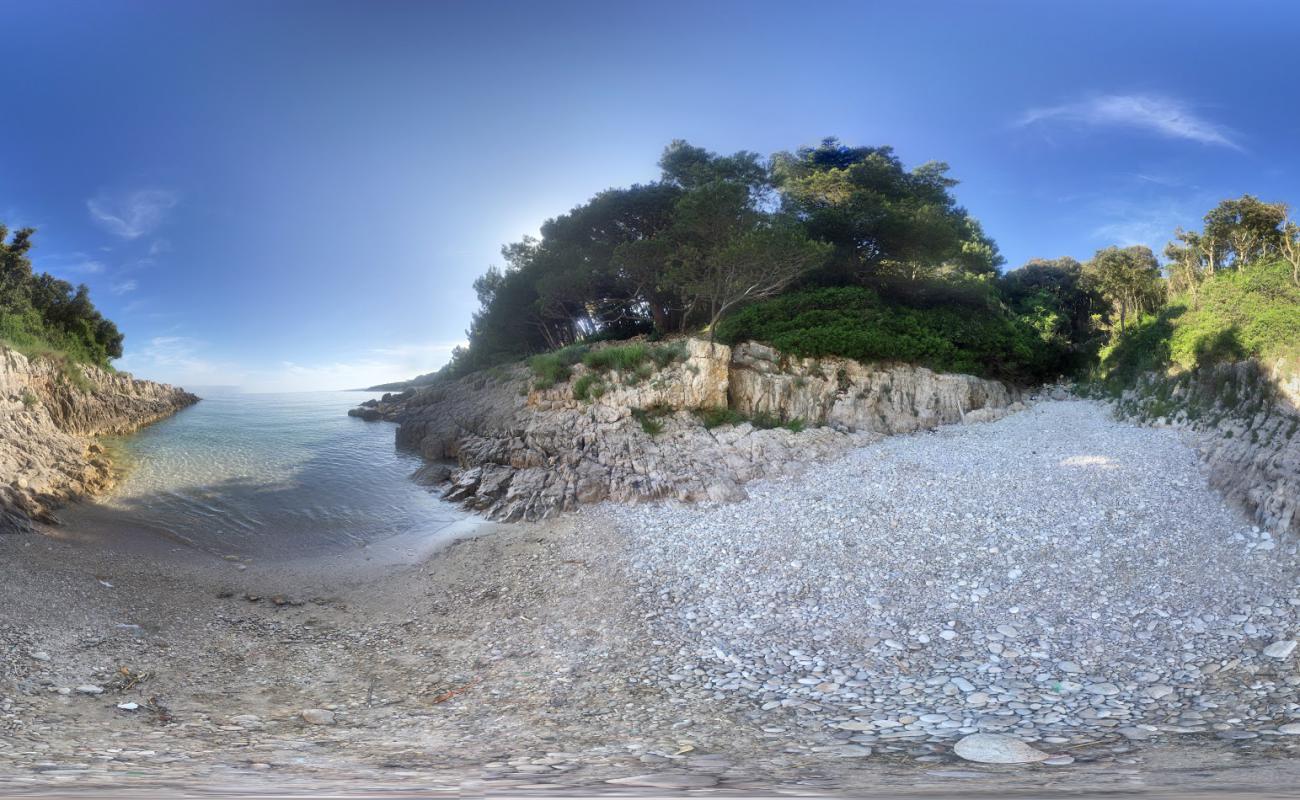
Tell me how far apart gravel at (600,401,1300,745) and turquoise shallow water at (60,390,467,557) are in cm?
634

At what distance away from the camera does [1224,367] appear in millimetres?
15961

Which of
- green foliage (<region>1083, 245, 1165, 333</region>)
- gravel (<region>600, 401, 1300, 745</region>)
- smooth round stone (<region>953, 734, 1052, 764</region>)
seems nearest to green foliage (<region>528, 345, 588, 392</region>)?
gravel (<region>600, 401, 1300, 745</region>)

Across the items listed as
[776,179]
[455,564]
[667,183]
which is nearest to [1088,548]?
[455,564]

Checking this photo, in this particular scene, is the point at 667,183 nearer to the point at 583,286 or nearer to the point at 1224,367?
the point at 583,286

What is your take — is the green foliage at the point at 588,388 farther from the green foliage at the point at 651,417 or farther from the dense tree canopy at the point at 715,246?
the dense tree canopy at the point at 715,246

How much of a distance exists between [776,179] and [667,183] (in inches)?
273

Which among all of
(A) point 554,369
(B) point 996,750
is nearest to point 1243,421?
(B) point 996,750

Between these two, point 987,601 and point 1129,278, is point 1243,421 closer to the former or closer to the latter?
point 987,601

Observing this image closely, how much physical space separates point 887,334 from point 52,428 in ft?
82.3

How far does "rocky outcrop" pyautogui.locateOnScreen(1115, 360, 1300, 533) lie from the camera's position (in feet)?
29.5

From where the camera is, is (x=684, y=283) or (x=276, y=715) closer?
(x=276, y=715)

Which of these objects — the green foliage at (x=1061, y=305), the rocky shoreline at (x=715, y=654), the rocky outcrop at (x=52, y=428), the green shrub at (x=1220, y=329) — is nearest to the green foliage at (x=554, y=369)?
the rocky shoreline at (x=715, y=654)

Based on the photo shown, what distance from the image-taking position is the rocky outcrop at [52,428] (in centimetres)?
1153

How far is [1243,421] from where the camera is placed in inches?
527
